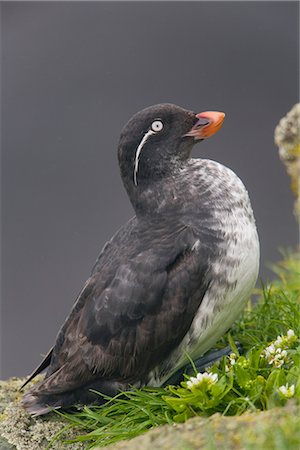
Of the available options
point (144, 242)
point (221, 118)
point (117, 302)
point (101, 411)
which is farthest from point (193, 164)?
point (101, 411)

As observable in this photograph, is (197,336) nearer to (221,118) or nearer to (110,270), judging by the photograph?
(110,270)

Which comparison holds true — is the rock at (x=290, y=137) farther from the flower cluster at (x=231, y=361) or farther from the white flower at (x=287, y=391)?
the white flower at (x=287, y=391)

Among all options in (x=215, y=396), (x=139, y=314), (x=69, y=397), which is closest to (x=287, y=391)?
(x=215, y=396)

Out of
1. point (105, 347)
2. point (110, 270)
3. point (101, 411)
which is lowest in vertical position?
point (101, 411)

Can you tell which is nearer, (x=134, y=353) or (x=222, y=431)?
(x=222, y=431)

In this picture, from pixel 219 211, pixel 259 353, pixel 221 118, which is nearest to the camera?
pixel 259 353

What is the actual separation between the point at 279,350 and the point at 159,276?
63 cm

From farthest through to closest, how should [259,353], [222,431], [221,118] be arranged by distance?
1. [221,118]
2. [259,353]
3. [222,431]

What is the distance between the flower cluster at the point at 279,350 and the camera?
3.59 metres

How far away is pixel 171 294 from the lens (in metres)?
3.72

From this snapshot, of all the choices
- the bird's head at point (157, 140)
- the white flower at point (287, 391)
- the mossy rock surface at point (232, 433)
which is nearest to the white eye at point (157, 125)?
the bird's head at point (157, 140)

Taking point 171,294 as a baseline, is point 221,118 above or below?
above

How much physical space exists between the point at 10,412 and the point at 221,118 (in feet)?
5.92

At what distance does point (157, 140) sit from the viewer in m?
4.03
